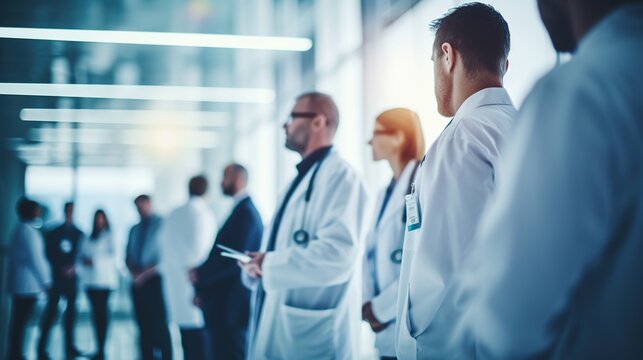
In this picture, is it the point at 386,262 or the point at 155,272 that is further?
the point at 155,272

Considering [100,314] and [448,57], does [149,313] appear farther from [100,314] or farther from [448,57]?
[448,57]

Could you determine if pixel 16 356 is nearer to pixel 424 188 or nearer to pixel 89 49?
pixel 89 49

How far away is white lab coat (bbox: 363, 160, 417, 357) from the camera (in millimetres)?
2377

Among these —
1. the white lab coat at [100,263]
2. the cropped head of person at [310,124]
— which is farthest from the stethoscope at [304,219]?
the white lab coat at [100,263]

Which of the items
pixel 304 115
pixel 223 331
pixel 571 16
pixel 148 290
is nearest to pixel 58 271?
pixel 148 290

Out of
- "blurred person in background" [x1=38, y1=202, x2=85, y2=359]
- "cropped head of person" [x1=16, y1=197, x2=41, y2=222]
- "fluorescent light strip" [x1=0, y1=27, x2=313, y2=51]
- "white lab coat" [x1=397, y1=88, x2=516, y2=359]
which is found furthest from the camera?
"blurred person in background" [x1=38, y1=202, x2=85, y2=359]

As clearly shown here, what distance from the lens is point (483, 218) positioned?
1.29 m

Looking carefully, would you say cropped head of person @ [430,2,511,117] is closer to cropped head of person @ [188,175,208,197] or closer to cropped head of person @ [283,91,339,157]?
cropped head of person @ [283,91,339,157]

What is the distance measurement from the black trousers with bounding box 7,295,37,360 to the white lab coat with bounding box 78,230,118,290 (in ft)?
2.61

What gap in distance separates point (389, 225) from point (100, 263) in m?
4.66

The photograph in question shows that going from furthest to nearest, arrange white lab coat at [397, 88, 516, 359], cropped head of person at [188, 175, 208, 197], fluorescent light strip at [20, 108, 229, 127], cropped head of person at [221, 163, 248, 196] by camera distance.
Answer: fluorescent light strip at [20, 108, 229, 127], cropped head of person at [188, 175, 208, 197], cropped head of person at [221, 163, 248, 196], white lab coat at [397, 88, 516, 359]

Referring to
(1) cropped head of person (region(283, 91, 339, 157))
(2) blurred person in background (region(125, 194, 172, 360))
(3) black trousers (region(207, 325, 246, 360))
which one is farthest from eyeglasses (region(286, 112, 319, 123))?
(2) blurred person in background (region(125, 194, 172, 360))

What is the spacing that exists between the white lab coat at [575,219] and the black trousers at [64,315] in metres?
Answer: 5.91

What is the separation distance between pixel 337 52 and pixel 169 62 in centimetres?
394
